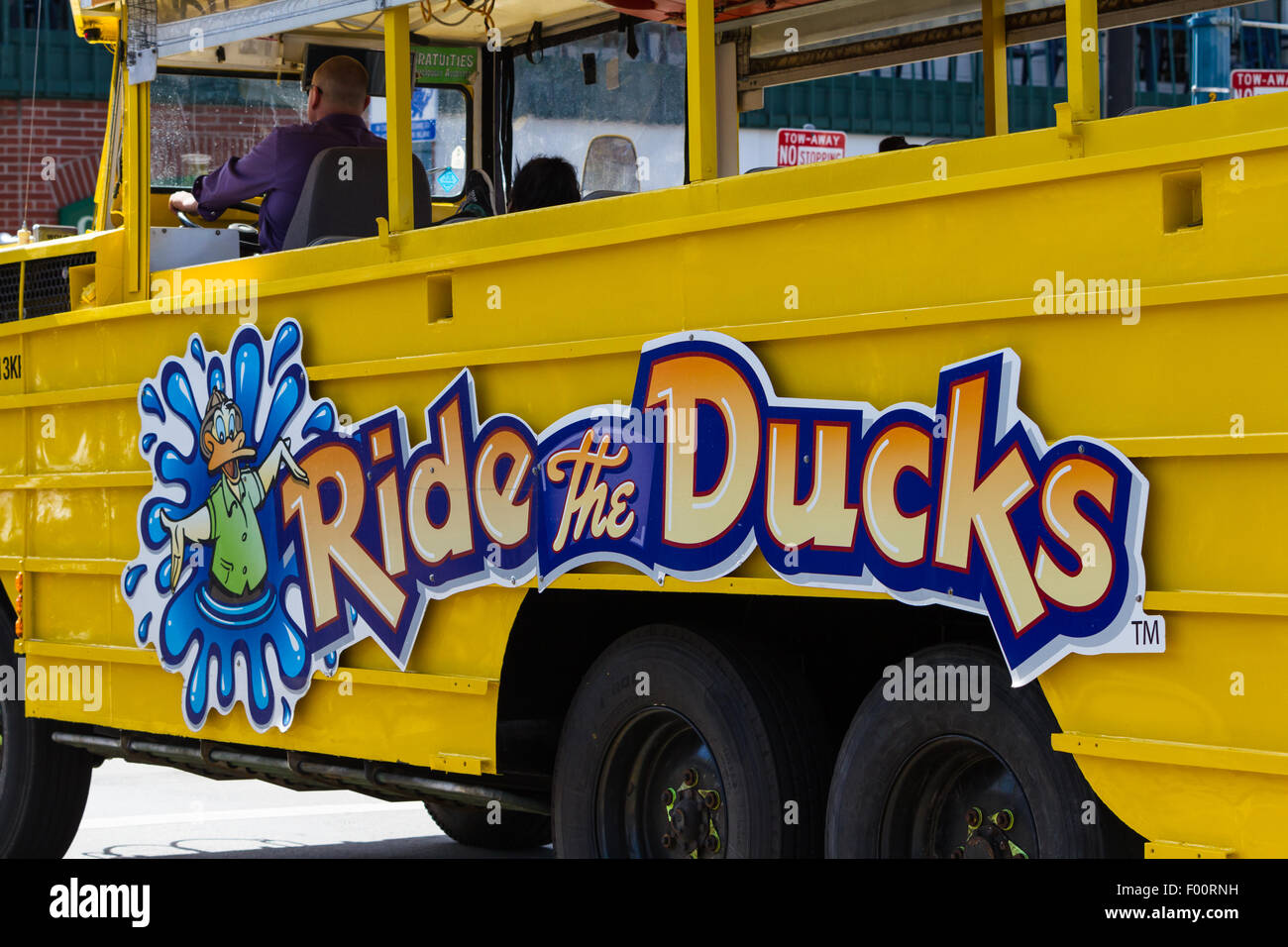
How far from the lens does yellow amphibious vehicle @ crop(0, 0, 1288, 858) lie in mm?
3291

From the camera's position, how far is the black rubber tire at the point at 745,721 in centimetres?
412

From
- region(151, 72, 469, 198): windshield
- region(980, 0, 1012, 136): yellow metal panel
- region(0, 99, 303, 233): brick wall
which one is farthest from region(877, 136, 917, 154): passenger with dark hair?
region(0, 99, 303, 233): brick wall

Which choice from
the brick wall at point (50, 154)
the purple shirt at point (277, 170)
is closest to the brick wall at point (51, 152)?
the brick wall at point (50, 154)

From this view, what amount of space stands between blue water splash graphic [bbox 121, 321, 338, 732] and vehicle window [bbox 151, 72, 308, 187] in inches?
37.8

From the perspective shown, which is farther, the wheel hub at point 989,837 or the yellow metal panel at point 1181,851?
the wheel hub at point 989,837

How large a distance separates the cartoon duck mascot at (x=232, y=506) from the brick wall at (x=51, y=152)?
1492cm

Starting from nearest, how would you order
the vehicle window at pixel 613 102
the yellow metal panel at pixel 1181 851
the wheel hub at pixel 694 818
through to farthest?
the yellow metal panel at pixel 1181 851, the wheel hub at pixel 694 818, the vehicle window at pixel 613 102

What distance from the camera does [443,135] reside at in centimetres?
668

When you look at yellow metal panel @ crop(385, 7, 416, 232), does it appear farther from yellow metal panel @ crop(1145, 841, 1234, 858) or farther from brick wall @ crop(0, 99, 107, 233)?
brick wall @ crop(0, 99, 107, 233)

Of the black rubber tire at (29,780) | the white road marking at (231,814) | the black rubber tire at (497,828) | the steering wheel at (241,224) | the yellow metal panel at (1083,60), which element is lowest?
the white road marking at (231,814)

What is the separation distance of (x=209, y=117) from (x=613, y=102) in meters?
1.61

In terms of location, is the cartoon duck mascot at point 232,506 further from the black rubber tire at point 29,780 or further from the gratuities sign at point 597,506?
the black rubber tire at point 29,780
